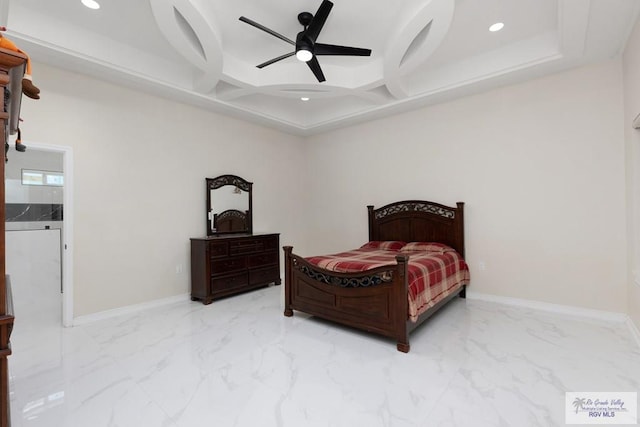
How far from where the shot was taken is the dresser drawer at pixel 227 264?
4.16m

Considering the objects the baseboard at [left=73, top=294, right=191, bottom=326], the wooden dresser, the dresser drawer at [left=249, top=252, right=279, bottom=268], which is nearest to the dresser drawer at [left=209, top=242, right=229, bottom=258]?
the wooden dresser

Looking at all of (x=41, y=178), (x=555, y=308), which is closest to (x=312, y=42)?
(x=555, y=308)

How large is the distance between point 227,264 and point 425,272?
2697 mm

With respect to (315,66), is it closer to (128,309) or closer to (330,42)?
(330,42)

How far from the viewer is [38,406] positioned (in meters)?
1.95

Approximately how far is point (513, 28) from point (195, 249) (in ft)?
15.4

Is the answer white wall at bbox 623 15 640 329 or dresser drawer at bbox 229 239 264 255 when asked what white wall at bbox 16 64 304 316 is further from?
white wall at bbox 623 15 640 329

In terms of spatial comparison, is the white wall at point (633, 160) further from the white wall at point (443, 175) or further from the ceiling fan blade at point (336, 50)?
the ceiling fan blade at point (336, 50)

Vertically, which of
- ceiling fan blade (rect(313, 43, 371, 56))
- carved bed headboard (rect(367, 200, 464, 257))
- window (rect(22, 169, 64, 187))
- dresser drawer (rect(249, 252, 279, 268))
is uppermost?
ceiling fan blade (rect(313, 43, 371, 56))

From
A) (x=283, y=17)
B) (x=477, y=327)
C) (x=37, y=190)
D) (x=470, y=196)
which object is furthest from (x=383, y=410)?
(x=37, y=190)

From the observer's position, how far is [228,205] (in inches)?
192

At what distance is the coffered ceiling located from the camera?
277cm

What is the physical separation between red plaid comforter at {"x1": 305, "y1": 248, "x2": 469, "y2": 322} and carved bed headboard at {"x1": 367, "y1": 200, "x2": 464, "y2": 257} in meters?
0.38

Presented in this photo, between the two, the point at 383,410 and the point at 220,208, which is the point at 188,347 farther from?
the point at 220,208
